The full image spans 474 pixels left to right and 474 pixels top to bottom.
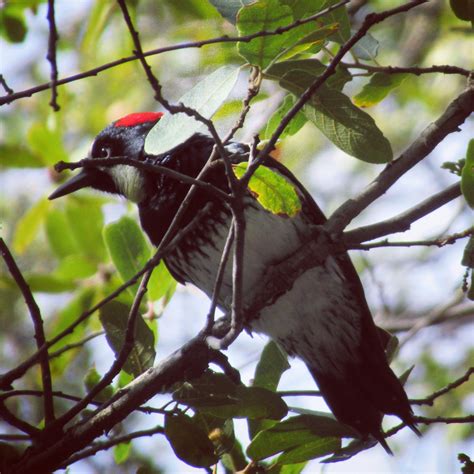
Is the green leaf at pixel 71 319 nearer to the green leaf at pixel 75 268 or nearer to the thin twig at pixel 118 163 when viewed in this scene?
the green leaf at pixel 75 268

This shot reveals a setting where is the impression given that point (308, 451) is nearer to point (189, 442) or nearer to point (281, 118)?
point (189, 442)

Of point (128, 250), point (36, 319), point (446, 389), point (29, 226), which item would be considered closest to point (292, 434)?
point (446, 389)

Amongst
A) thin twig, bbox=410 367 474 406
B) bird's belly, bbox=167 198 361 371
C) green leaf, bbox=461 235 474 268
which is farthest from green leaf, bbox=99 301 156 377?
green leaf, bbox=461 235 474 268

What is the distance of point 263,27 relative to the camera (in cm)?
202

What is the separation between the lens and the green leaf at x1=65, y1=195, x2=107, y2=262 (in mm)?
3346

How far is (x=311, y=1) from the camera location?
6.89 feet

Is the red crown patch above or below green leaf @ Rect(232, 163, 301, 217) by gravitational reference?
above

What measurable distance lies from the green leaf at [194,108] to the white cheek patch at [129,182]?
1.07 meters

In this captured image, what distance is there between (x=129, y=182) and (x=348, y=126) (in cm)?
127

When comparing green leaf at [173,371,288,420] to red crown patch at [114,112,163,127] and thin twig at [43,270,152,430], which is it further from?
red crown patch at [114,112,163,127]

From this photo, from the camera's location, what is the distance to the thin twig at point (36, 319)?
6.84 feet

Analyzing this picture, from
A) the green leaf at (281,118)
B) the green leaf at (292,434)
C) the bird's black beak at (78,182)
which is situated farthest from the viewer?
the bird's black beak at (78,182)

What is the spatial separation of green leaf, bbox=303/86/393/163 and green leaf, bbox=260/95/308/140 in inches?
8.1

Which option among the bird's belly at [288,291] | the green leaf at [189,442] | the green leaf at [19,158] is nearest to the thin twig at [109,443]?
the green leaf at [189,442]
